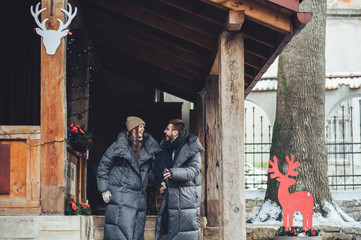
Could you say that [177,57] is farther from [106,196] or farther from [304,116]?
[304,116]

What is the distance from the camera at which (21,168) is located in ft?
21.6

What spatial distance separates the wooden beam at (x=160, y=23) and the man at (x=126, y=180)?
5.78ft

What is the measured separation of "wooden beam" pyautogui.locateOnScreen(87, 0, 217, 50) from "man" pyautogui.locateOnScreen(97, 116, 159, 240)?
1.76 metres

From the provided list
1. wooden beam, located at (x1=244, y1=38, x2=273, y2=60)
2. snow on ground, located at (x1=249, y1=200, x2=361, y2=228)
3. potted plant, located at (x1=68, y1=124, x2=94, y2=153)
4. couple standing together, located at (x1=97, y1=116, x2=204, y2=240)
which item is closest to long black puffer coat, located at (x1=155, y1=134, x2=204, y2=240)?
couple standing together, located at (x1=97, y1=116, x2=204, y2=240)

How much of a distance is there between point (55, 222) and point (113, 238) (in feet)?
2.07

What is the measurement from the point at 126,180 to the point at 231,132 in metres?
1.26

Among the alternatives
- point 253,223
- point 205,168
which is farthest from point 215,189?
point 253,223

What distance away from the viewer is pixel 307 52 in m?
12.2

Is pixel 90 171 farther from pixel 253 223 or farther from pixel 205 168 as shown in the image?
pixel 253 223

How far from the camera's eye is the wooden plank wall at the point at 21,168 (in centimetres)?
655

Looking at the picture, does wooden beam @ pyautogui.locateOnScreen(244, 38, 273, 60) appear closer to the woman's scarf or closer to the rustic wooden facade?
the rustic wooden facade

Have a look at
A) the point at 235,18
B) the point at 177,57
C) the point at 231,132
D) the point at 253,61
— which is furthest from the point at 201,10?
the point at 177,57

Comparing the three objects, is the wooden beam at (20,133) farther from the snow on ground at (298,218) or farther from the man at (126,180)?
the snow on ground at (298,218)

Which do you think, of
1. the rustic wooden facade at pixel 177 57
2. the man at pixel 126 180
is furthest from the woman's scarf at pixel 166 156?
the rustic wooden facade at pixel 177 57
